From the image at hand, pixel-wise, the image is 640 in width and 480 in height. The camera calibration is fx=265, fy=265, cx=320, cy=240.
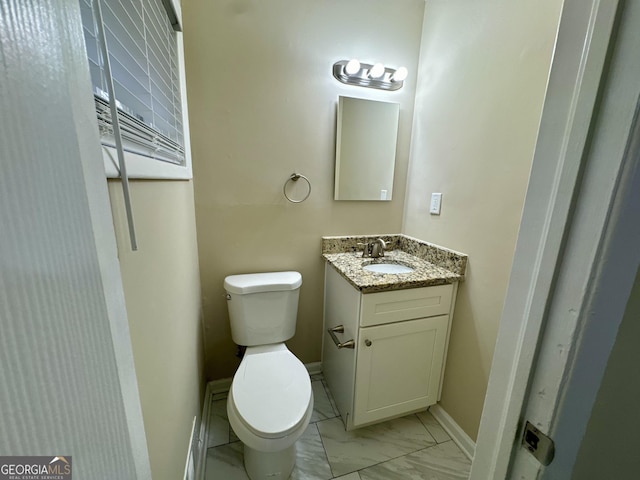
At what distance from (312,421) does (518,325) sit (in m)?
1.44

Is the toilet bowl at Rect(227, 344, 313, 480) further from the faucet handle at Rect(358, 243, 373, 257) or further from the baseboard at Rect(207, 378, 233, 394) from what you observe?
the faucet handle at Rect(358, 243, 373, 257)

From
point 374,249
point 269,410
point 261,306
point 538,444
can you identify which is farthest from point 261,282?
point 538,444

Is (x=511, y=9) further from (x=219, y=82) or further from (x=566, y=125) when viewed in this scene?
(x=219, y=82)

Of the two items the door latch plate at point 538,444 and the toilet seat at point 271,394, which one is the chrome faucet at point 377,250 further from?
the door latch plate at point 538,444

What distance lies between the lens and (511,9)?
109cm

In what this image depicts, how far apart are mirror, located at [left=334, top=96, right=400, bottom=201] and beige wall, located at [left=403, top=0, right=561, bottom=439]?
0.62 ft

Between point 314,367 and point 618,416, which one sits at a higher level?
point 618,416

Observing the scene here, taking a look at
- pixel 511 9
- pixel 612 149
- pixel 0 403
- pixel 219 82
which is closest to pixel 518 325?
pixel 612 149

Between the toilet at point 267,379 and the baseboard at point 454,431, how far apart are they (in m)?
0.87

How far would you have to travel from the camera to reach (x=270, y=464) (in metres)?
1.17

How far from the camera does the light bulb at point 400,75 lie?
1.54 m

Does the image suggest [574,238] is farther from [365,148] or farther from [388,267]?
[365,148]

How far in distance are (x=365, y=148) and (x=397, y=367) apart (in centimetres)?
127

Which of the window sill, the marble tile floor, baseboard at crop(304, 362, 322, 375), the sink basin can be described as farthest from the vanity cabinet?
the window sill
